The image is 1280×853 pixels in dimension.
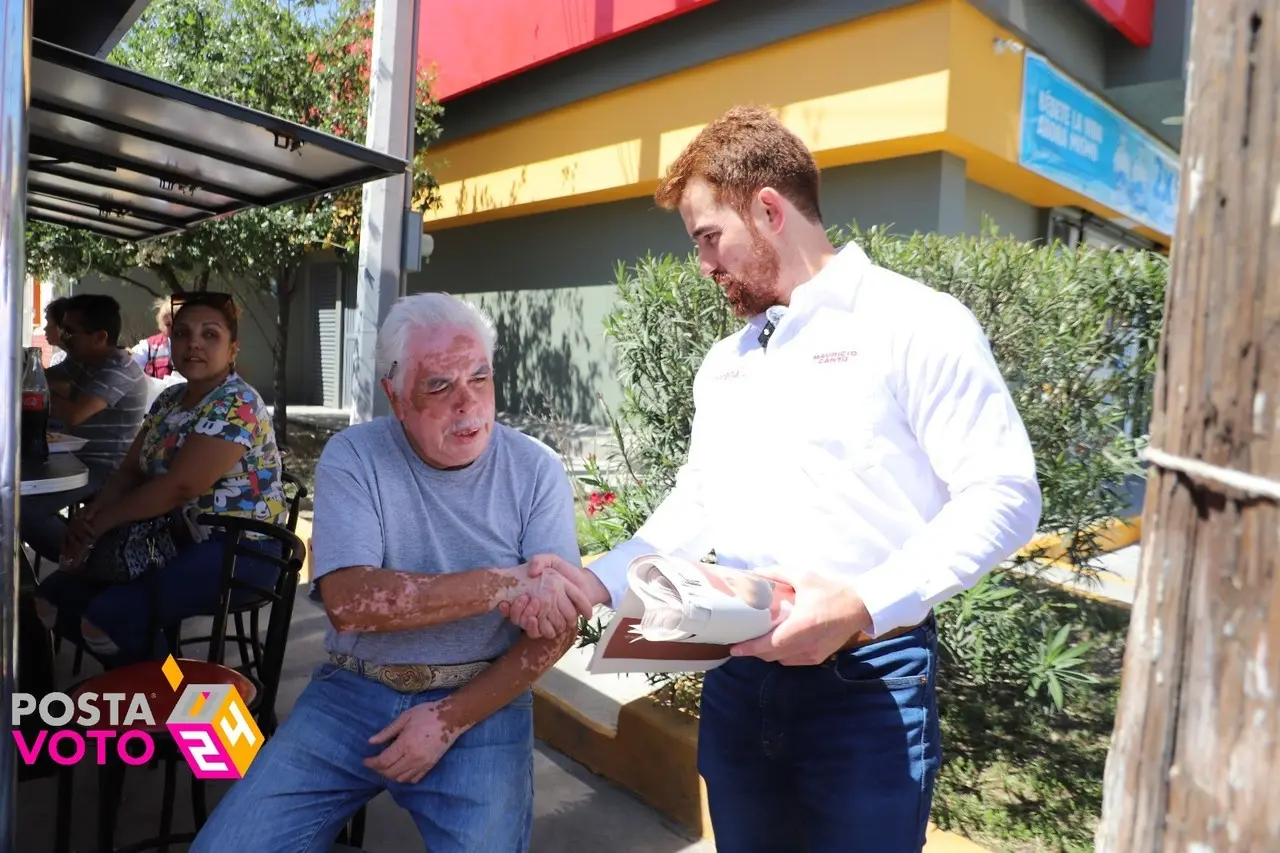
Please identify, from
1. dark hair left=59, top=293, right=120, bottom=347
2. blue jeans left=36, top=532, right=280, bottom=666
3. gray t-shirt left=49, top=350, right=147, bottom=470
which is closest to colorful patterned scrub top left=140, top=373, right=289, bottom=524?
blue jeans left=36, top=532, right=280, bottom=666

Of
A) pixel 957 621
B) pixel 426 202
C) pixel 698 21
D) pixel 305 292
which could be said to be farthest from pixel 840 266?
pixel 305 292

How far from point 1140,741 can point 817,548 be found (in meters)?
0.85

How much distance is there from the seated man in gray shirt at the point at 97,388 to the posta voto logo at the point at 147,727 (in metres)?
2.57

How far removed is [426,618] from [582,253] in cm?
856

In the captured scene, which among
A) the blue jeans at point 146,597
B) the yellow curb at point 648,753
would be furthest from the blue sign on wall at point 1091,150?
the blue jeans at point 146,597

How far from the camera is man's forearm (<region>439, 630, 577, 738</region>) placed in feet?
6.30

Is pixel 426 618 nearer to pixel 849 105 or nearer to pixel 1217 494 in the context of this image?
pixel 1217 494

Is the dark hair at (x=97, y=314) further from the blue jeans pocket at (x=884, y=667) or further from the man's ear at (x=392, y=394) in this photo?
the blue jeans pocket at (x=884, y=667)

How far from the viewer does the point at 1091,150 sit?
848 cm

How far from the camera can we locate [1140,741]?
71cm

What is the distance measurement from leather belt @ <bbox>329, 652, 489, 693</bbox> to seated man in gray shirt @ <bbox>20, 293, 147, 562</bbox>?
3.34 meters

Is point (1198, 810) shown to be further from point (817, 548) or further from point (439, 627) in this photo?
point (439, 627)

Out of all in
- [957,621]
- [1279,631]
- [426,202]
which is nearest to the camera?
[1279,631]

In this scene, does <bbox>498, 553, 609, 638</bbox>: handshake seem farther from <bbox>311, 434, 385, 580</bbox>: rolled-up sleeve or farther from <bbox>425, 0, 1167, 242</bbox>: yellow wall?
<bbox>425, 0, 1167, 242</bbox>: yellow wall
